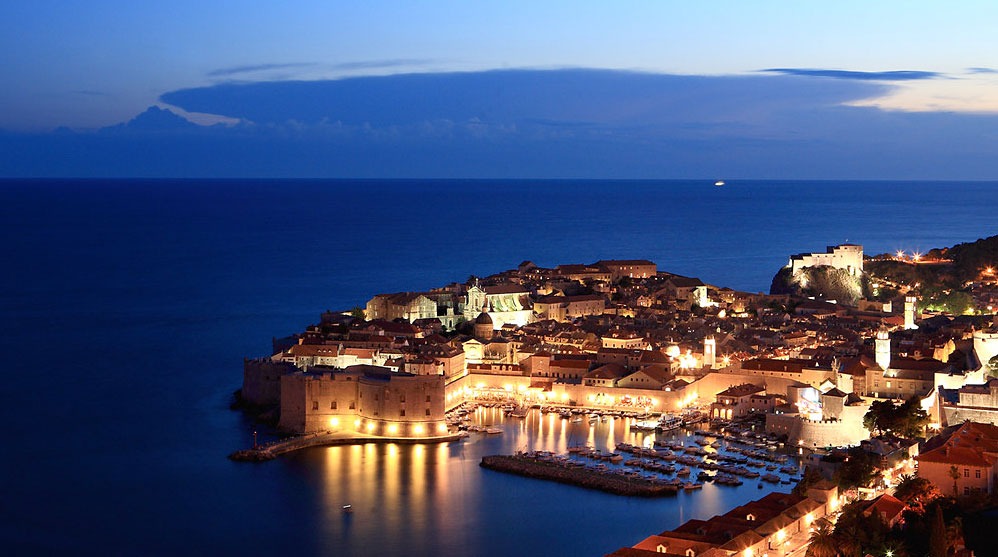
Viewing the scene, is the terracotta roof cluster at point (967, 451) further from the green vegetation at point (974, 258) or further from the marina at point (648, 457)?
the green vegetation at point (974, 258)

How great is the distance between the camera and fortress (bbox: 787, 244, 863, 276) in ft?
106

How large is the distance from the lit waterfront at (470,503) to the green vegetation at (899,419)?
187 centimetres

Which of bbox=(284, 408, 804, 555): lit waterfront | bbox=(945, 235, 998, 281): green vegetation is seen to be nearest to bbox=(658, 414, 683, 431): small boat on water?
bbox=(284, 408, 804, 555): lit waterfront

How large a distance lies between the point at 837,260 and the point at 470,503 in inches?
760

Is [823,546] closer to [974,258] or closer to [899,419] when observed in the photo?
[899,419]

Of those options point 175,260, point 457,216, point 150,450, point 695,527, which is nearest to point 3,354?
point 150,450

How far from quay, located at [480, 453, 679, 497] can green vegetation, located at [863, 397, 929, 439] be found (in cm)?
295

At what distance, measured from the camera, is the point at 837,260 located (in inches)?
1273

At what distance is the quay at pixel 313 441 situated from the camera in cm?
1738

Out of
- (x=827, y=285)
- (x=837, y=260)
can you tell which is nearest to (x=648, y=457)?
(x=827, y=285)

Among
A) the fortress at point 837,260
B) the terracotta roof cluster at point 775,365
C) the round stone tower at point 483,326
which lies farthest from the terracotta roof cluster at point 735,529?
the fortress at point 837,260

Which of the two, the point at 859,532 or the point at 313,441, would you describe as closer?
the point at 859,532

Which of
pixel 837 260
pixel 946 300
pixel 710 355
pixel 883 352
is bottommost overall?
pixel 710 355

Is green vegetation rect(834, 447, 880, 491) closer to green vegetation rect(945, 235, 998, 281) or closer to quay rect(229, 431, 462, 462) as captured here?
quay rect(229, 431, 462, 462)
